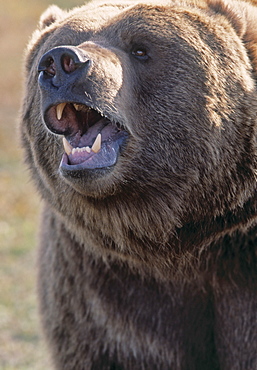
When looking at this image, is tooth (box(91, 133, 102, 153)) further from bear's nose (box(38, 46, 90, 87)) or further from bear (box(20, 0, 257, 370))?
bear's nose (box(38, 46, 90, 87))

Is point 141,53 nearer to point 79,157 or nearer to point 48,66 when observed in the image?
point 48,66

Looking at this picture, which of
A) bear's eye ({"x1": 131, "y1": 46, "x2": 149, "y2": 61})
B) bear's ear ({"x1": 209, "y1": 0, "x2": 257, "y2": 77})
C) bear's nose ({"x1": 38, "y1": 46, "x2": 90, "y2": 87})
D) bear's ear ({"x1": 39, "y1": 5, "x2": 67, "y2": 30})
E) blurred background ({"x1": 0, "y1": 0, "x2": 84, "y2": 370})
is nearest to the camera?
bear's nose ({"x1": 38, "y1": 46, "x2": 90, "y2": 87})

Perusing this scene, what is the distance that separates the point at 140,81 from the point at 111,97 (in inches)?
9.9

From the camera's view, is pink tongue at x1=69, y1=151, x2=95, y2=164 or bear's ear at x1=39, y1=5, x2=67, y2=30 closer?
pink tongue at x1=69, y1=151, x2=95, y2=164

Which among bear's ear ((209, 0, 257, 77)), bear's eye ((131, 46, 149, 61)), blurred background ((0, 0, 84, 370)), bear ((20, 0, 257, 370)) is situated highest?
bear's ear ((209, 0, 257, 77))

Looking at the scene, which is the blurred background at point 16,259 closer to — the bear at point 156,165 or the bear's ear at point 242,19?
the bear at point 156,165

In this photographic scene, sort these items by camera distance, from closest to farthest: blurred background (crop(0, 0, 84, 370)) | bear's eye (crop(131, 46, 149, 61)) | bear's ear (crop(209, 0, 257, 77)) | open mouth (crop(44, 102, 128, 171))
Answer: open mouth (crop(44, 102, 128, 171)) → bear's eye (crop(131, 46, 149, 61)) → bear's ear (crop(209, 0, 257, 77)) → blurred background (crop(0, 0, 84, 370))

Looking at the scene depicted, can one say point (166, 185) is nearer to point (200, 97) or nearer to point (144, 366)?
point (200, 97)

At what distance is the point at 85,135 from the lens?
332 cm

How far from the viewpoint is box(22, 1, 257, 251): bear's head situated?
332 centimetres

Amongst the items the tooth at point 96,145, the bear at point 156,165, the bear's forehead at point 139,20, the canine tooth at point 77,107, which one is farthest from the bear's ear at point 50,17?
the tooth at point 96,145

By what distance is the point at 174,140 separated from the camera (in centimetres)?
347

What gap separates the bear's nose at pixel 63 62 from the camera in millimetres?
3086

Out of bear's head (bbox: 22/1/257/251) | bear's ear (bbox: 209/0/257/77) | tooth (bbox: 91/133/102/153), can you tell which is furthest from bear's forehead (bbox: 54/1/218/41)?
tooth (bbox: 91/133/102/153)
